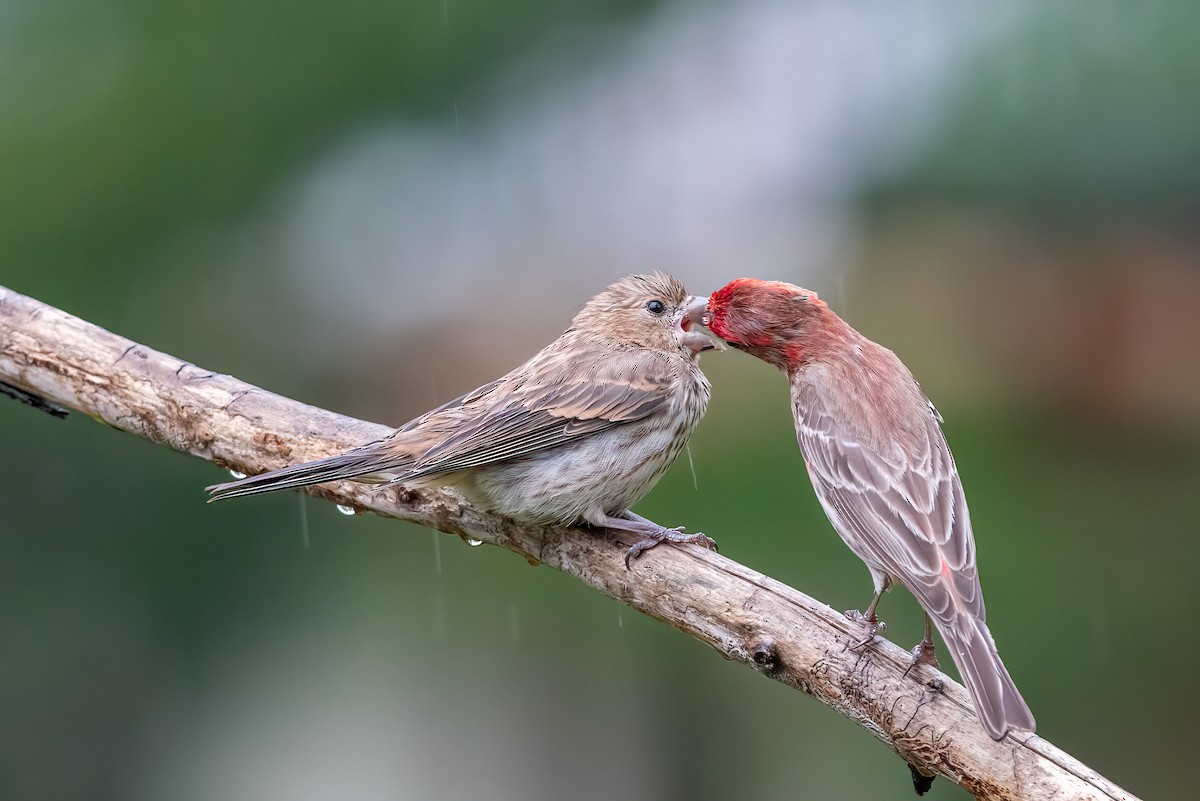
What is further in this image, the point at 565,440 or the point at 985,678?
the point at 565,440

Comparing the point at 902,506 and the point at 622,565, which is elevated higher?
the point at 902,506

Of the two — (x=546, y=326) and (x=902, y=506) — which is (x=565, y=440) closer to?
(x=902, y=506)

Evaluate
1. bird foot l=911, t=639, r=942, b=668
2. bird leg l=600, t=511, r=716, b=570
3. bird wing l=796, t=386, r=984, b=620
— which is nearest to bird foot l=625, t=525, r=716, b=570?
bird leg l=600, t=511, r=716, b=570

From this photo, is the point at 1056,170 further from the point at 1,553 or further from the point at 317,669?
the point at 1,553

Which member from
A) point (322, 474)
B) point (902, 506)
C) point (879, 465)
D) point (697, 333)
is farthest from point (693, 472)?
point (322, 474)

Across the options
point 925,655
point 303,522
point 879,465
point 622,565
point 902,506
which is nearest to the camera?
point 925,655

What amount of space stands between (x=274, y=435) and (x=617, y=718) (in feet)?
7.91

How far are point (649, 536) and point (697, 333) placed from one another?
93cm

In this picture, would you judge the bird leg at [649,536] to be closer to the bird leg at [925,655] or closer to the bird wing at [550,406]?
the bird wing at [550,406]

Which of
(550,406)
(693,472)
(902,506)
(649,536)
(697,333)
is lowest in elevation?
(693,472)

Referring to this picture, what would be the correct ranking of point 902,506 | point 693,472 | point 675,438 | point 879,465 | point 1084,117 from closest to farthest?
point 902,506
point 879,465
point 675,438
point 1084,117
point 693,472

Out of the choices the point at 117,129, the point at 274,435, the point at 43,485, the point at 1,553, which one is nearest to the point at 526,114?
the point at 117,129

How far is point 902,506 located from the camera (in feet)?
10.5

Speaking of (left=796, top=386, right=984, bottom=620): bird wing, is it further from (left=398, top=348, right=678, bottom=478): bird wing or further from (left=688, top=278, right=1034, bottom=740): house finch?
(left=398, top=348, right=678, bottom=478): bird wing
